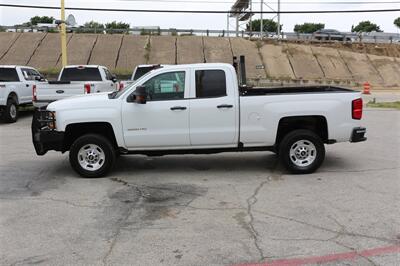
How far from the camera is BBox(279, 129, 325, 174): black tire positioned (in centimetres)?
844

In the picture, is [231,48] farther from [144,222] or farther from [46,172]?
[144,222]

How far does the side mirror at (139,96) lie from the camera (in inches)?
317

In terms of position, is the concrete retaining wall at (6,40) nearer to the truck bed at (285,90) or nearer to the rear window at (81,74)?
the rear window at (81,74)

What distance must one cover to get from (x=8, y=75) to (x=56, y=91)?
278 cm

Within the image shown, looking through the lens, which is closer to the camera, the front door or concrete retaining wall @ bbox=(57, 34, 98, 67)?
the front door

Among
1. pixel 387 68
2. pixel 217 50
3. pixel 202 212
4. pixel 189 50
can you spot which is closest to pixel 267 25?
pixel 387 68

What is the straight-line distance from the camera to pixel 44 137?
834 cm

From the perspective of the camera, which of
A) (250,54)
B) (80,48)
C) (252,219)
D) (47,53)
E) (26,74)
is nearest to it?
(252,219)

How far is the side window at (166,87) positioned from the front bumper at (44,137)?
64.1 inches

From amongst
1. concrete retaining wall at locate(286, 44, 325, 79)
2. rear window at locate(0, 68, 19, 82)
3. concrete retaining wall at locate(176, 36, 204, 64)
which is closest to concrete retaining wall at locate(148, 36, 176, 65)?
concrete retaining wall at locate(176, 36, 204, 64)

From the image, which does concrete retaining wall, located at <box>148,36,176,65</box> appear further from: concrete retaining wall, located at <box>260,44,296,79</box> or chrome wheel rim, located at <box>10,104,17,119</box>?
chrome wheel rim, located at <box>10,104,17,119</box>

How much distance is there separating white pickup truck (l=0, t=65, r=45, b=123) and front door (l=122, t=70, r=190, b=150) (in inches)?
338

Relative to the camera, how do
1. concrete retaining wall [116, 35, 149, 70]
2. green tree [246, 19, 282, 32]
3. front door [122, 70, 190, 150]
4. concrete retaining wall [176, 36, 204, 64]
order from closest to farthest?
front door [122, 70, 190, 150] → concrete retaining wall [116, 35, 149, 70] → concrete retaining wall [176, 36, 204, 64] → green tree [246, 19, 282, 32]

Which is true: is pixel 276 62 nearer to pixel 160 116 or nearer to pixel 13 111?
pixel 13 111
